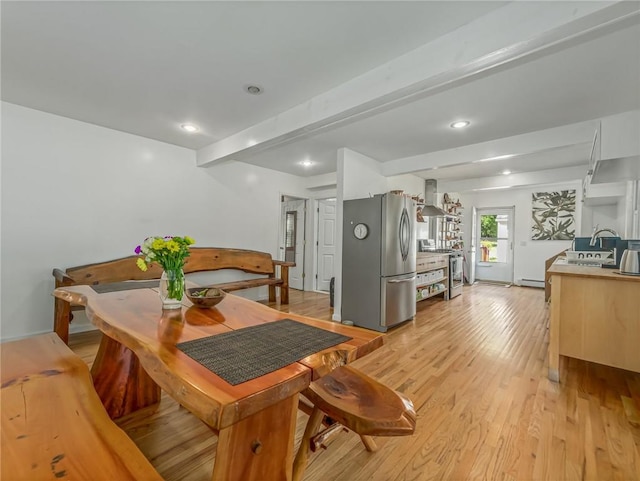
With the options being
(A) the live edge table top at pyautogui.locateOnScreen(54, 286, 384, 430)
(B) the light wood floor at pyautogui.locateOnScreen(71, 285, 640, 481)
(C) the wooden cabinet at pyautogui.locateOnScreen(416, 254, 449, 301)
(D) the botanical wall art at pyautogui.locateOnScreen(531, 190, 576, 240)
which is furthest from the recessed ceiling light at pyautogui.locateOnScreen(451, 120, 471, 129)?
(D) the botanical wall art at pyautogui.locateOnScreen(531, 190, 576, 240)

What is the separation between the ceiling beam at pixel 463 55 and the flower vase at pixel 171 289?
181 centimetres

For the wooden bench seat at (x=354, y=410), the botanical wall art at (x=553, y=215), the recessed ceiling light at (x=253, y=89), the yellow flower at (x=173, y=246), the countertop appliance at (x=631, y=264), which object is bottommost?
the wooden bench seat at (x=354, y=410)

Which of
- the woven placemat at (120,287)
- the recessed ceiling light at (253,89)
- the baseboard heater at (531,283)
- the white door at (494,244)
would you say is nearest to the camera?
the woven placemat at (120,287)

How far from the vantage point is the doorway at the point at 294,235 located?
6.12m

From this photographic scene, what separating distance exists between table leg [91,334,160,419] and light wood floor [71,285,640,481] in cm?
10

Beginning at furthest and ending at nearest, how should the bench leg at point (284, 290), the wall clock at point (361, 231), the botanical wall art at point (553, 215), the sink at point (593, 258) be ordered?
the botanical wall art at point (553, 215) < the bench leg at point (284, 290) < the wall clock at point (361, 231) < the sink at point (593, 258)

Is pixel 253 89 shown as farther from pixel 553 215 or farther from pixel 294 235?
pixel 553 215

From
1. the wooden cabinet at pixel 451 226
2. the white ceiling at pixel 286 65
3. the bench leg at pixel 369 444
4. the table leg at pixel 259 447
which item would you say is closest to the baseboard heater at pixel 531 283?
the wooden cabinet at pixel 451 226

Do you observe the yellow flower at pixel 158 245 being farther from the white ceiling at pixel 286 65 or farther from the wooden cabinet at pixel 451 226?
the wooden cabinet at pixel 451 226

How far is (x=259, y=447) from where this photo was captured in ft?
3.04

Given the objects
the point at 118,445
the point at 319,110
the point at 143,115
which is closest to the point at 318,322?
the point at 118,445

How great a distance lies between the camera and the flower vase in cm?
150

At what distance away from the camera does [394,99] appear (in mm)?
2129

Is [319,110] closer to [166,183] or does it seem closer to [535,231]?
[166,183]
